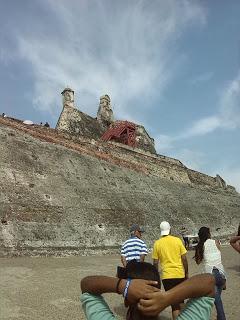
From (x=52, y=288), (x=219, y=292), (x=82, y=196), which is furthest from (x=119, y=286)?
(x=82, y=196)

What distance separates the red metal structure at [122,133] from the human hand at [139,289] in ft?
124

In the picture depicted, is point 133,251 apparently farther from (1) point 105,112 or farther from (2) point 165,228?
(1) point 105,112

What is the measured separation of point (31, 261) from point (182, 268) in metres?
7.40

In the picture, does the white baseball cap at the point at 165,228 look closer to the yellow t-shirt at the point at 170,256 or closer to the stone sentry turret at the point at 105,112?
the yellow t-shirt at the point at 170,256

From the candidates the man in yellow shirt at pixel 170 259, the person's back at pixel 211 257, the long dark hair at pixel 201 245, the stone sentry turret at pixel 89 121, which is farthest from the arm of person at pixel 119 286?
the stone sentry turret at pixel 89 121

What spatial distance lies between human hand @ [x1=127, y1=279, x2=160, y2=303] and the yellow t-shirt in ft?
15.1

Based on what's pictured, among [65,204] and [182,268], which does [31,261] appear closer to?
[65,204]

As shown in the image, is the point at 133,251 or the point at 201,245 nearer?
the point at 201,245

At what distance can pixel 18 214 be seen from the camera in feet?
50.8

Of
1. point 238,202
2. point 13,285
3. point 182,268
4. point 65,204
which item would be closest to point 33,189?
point 65,204

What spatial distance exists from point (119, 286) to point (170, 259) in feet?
15.0

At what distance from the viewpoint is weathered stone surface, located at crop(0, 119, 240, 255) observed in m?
15.6

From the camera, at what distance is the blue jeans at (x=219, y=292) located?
22.5 ft

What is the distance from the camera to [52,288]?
9906 millimetres
